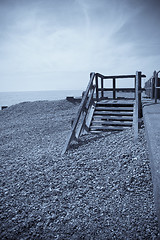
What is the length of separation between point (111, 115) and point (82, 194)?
477 centimetres

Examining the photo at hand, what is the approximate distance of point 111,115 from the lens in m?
7.39

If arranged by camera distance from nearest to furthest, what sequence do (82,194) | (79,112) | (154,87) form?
1. (82,194)
2. (79,112)
3. (154,87)

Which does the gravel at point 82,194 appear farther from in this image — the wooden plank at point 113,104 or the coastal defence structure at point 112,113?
the wooden plank at point 113,104

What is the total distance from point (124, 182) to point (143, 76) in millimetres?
5531

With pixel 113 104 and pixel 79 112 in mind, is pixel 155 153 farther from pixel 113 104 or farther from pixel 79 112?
pixel 113 104

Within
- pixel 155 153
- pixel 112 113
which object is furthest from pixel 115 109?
pixel 155 153

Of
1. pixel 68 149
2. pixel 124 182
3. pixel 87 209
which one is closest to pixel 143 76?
pixel 68 149

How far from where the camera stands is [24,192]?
342 cm

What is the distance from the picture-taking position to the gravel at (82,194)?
7.91 feet

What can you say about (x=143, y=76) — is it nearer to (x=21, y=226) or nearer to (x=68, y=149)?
(x=68, y=149)

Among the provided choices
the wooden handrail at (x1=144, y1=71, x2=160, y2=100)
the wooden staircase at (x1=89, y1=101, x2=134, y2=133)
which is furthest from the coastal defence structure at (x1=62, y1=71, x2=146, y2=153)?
the wooden handrail at (x1=144, y1=71, x2=160, y2=100)

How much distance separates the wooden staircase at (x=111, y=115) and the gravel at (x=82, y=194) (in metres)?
1.59

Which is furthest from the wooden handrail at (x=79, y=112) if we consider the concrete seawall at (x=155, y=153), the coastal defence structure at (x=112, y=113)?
the concrete seawall at (x=155, y=153)

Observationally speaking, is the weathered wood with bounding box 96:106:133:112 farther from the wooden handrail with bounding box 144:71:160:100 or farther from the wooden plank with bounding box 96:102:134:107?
the wooden handrail with bounding box 144:71:160:100
